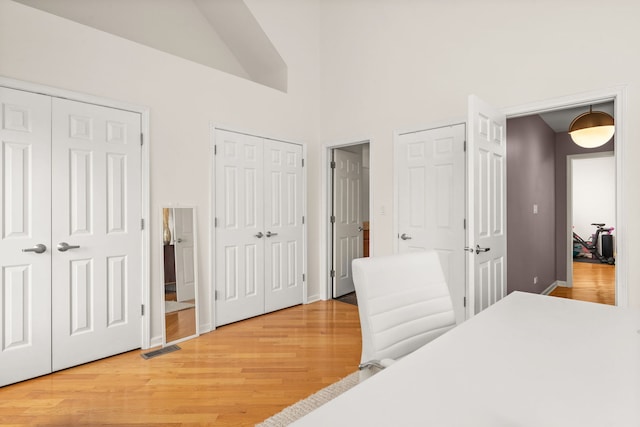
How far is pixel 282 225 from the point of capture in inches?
165

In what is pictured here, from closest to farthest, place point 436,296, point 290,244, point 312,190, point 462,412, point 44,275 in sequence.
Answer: point 462,412
point 436,296
point 44,275
point 290,244
point 312,190

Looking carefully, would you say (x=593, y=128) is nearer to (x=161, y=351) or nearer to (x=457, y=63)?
(x=457, y=63)

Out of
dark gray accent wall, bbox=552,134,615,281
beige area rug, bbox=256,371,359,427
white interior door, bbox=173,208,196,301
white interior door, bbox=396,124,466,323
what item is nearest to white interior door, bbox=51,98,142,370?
white interior door, bbox=173,208,196,301

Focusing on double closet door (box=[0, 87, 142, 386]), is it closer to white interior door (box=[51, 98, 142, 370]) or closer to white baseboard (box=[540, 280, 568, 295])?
white interior door (box=[51, 98, 142, 370])

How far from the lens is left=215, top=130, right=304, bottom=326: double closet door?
11.9 feet

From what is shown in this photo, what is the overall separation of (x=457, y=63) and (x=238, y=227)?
9.22ft

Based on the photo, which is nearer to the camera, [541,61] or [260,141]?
[541,61]

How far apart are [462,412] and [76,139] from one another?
3.09m

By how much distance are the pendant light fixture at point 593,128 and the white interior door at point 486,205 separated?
1.60 metres

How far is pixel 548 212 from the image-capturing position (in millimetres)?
5230

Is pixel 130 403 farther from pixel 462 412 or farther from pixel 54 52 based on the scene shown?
pixel 54 52

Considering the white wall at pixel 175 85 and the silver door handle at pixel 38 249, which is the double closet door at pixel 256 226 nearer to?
the white wall at pixel 175 85

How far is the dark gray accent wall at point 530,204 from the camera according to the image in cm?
383

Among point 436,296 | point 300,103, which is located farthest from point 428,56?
point 436,296
